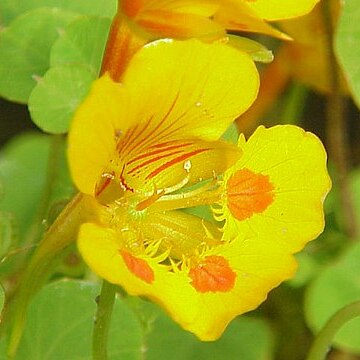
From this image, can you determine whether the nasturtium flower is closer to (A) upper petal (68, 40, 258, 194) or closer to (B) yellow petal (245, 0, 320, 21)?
(A) upper petal (68, 40, 258, 194)

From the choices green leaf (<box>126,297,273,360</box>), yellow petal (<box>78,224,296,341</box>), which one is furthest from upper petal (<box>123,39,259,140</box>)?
green leaf (<box>126,297,273,360</box>)

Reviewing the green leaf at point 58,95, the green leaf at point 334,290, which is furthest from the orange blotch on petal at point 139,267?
the green leaf at point 334,290

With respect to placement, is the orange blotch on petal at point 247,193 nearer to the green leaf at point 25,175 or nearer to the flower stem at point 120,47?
the flower stem at point 120,47

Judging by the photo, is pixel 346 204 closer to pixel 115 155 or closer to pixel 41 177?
pixel 41 177

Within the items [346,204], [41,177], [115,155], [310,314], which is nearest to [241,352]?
[310,314]

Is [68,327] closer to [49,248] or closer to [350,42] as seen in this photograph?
[49,248]

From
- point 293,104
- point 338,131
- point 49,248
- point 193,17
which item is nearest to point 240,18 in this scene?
point 193,17
